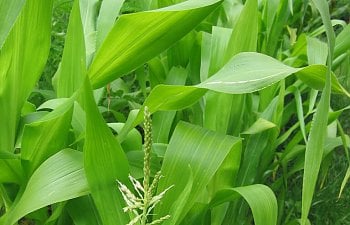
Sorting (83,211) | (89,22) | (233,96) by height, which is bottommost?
(83,211)

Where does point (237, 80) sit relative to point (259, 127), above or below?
above

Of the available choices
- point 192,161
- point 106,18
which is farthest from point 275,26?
point 192,161

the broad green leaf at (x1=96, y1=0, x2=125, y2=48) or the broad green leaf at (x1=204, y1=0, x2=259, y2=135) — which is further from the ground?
the broad green leaf at (x1=96, y1=0, x2=125, y2=48)

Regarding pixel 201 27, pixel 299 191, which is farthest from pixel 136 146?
pixel 299 191

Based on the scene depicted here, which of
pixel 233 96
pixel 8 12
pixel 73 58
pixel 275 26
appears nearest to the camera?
pixel 8 12

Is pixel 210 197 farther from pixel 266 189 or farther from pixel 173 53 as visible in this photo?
pixel 173 53

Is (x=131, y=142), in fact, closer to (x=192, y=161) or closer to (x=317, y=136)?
(x=192, y=161)

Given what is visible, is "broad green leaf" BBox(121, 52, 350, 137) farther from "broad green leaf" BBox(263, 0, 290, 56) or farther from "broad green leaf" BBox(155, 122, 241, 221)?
"broad green leaf" BBox(263, 0, 290, 56)

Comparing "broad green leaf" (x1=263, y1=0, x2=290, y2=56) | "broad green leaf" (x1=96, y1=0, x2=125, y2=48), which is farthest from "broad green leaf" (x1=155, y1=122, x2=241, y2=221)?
"broad green leaf" (x1=263, y1=0, x2=290, y2=56)
